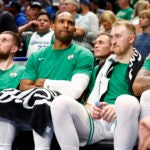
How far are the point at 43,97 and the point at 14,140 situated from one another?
557 millimetres

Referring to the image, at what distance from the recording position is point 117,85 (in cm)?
346

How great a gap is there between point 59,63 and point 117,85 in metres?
0.61

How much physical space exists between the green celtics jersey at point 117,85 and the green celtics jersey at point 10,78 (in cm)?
88

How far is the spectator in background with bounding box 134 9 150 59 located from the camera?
489 centimetres

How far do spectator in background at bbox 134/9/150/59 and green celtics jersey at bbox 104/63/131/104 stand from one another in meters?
1.32

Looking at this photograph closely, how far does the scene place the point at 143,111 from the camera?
293 centimetres

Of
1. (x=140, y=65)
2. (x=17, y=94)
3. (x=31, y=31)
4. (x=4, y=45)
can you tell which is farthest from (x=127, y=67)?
(x=31, y=31)

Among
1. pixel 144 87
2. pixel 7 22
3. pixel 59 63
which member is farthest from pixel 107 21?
pixel 144 87

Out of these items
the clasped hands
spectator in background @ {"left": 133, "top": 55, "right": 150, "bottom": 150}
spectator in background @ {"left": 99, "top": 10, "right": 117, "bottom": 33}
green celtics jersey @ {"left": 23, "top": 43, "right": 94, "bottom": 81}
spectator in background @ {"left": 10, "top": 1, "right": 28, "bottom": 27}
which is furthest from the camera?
spectator in background @ {"left": 10, "top": 1, "right": 28, "bottom": 27}

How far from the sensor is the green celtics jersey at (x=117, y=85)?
3436 millimetres

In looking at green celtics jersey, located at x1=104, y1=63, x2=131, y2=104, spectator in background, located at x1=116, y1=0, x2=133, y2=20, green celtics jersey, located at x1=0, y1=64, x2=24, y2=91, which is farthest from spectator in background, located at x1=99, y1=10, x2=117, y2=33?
green celtics jersey, located at x1=104, y1=63, x2=131, y2=104

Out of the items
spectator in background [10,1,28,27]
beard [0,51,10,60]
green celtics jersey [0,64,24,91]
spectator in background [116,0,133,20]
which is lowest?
spectator in background [10,1,28,27]

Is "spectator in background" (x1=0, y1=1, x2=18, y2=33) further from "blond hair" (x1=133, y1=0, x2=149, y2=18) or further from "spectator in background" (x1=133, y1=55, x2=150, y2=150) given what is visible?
"spectator in background" (x1=133, y1=55, x2=150, y2=150)

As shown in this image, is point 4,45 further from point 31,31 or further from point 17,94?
point 31,31
